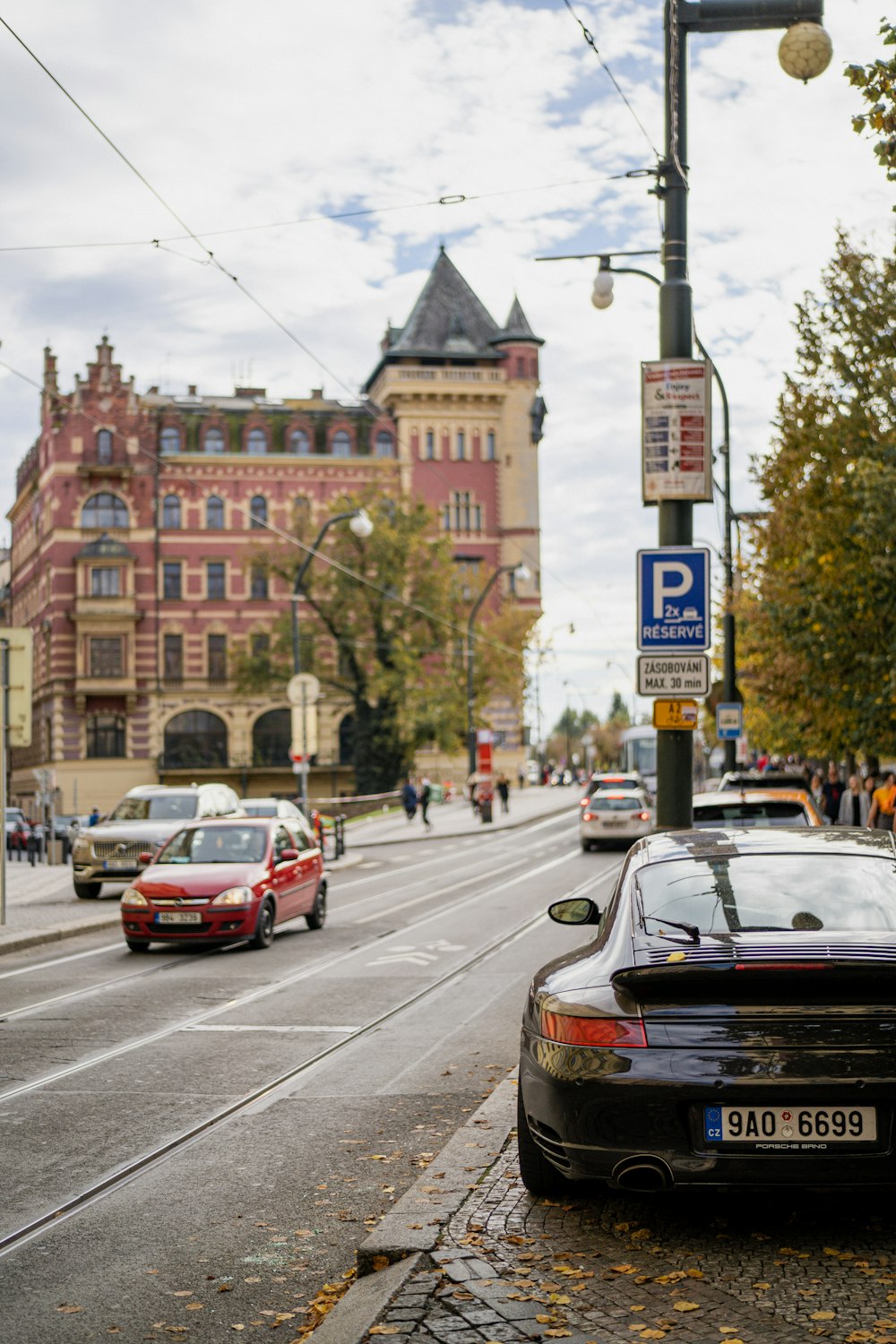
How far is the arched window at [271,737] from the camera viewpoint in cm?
8056

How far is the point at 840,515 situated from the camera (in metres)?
27.2

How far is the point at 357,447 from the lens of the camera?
Answer: 86.8 meters

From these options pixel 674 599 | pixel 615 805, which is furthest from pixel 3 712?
pixel 615 805

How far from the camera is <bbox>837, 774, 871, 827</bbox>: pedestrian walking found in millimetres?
27250

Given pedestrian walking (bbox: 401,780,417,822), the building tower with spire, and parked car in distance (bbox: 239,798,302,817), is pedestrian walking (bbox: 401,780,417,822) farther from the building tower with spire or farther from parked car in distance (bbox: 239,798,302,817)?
the building tower with spire

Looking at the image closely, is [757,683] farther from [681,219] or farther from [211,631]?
[211,631]

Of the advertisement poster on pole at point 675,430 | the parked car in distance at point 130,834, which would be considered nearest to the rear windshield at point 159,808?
the parked car in distance at point 130,834

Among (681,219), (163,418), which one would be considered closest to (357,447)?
(163,418)

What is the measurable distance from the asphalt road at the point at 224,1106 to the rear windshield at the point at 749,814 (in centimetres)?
202

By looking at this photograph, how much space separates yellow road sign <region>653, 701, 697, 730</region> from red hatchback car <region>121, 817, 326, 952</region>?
734 centimetres

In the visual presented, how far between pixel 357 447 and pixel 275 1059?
77709 mm

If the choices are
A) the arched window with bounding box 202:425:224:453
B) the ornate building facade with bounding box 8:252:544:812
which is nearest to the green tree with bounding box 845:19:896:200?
the ornate building facade with bounding box 8:252:544:812

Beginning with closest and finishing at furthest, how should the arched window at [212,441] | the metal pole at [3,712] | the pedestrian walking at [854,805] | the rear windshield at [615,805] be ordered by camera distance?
the metal pole at [3,712] → the pedestrian walking at [854,805] → the rear windshield at [615,805] → the arched window at [212,441]

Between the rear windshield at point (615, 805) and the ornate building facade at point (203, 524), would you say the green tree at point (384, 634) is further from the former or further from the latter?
the rear windshield at point (615, 805)
